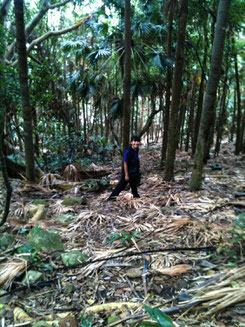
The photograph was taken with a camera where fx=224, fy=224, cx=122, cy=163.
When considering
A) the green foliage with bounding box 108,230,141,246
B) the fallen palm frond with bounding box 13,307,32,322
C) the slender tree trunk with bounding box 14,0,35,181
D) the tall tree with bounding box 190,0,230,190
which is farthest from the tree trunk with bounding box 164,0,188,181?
the fallen palm frond with bounding box 13,307,32,322

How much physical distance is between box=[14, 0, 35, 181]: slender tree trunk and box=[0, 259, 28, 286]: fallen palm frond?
11.5 feet

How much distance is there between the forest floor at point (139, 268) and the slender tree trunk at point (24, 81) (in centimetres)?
155

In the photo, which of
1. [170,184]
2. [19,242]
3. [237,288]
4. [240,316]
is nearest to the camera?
[240,316]

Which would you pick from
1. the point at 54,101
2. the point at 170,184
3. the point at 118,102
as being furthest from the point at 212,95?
the point at 54,101

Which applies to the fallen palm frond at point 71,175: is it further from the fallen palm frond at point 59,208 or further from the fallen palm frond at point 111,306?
the fallen palm frond at point 111,306

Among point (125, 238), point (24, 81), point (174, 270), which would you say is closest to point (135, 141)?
point (125, 238)

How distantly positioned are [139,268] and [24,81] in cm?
487

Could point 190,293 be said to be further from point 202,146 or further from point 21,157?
point 21,157

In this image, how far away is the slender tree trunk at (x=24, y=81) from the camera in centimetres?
498

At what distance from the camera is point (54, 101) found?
9.84m

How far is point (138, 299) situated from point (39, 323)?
3.11 ft

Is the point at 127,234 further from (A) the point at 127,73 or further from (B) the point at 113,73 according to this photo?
(B) the point at 113,73

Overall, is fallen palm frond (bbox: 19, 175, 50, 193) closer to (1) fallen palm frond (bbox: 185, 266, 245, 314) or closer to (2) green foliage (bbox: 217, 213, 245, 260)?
(2) green foliage (bbox: 217, 213, 245, 260)

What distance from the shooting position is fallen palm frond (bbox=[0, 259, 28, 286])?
2.52 metres
